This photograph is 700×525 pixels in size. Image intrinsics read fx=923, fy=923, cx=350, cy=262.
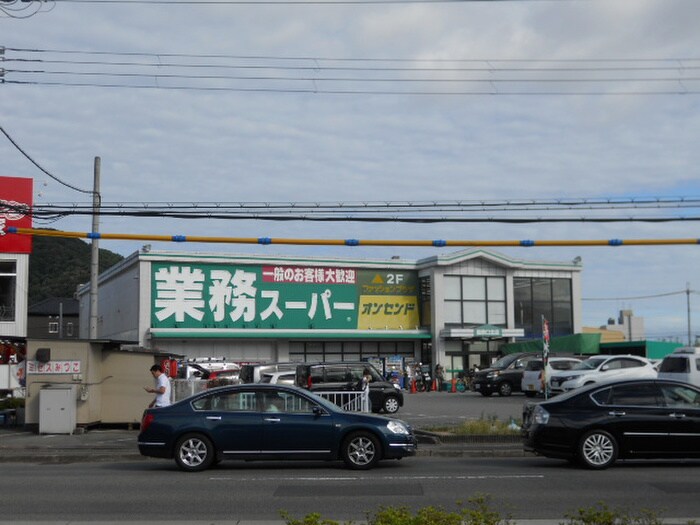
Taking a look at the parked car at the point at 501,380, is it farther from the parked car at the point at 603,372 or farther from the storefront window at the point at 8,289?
the storefront window at the point at 8,289

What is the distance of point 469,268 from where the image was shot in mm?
55469

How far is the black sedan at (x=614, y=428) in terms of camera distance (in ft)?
49.8

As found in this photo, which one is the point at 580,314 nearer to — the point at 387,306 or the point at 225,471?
the point at 387,306

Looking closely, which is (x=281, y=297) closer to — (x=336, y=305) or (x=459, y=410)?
(x=336, y=305)

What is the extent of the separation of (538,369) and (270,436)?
881 inches

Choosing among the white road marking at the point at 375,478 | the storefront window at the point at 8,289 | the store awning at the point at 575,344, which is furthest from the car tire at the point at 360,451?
the store awning at the point at 575,344

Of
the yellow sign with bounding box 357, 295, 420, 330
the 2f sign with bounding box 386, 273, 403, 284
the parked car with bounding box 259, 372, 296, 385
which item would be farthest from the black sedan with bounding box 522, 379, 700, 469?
the 2f sign with bounding box 386, 273, 403, 284

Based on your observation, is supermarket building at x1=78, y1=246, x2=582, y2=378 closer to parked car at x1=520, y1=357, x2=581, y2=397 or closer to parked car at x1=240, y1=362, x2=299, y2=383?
parked car at x1=520, y1=357, x2=581, y2=397

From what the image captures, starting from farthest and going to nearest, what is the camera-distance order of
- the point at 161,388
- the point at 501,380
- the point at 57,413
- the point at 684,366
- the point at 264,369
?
the point at 501,380 < the point at 264,369 < the point at 684,366 < the point at 57,413 < the point at 161,388

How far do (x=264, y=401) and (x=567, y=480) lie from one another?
5.15 metres

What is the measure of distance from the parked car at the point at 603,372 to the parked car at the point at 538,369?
223 centimetres

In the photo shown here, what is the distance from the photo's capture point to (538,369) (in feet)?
118

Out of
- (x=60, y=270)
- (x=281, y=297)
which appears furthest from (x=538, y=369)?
(x=60, y=270)

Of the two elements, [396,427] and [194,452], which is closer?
[194,452]
